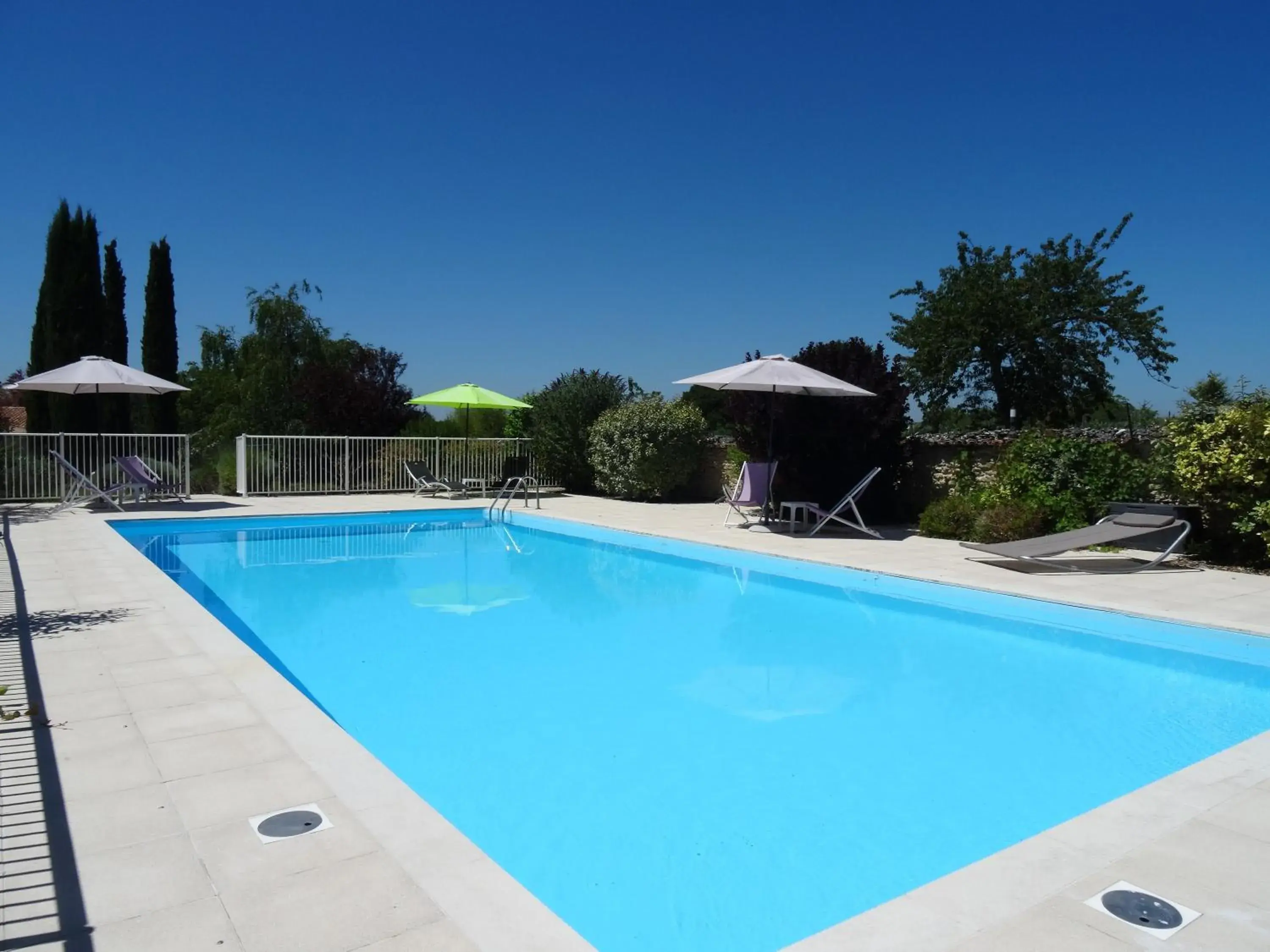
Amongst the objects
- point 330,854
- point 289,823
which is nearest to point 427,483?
point 289,823

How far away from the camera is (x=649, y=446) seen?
15625mm

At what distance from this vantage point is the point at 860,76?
50.0 feet

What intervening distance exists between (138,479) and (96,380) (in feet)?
5.23

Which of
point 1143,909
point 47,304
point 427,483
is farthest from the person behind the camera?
point 47,304

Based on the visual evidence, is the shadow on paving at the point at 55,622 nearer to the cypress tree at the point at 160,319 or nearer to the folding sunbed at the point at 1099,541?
the folding sunbed at the point at 1099,541

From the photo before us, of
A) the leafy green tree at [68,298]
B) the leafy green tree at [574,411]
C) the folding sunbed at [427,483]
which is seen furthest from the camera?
the leafy green tree at [68,298]

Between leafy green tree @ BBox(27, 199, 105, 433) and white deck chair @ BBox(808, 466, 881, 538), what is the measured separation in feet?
63.0

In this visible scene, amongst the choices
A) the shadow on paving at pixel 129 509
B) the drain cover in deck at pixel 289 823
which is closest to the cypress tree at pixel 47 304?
the shadow on paving at pixel 129 509

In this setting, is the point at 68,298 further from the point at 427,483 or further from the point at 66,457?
the point at 427,483

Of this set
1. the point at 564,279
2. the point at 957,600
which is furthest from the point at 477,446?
the point at 957,600

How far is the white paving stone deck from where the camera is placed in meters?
2.21

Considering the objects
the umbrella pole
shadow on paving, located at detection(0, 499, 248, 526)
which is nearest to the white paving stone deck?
the umbrella pole

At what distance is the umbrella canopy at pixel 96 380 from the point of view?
1251 centimetres

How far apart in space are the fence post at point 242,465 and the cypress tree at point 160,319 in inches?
393
